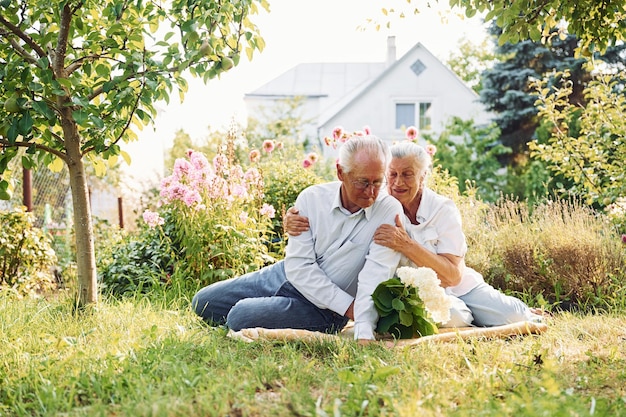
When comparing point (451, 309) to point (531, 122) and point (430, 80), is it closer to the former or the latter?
point (531, 122)

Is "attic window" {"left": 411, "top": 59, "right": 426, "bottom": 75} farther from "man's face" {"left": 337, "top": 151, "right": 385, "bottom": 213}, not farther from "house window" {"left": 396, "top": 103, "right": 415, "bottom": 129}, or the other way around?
"man's face" {"left": 337, "top": 151, "right": 385, "bottom": 213}

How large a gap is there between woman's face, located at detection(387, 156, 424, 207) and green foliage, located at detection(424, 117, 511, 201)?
13354mm

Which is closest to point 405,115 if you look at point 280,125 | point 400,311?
point 280,125

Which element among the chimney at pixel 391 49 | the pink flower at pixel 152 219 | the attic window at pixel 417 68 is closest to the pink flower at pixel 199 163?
the pink flower at pixel 152 219

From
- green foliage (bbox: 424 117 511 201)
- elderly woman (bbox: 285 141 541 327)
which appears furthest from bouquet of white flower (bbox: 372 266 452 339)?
green foliage (bbox: 424 117 511 201)

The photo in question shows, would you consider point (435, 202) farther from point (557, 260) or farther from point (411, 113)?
point (411, 113)

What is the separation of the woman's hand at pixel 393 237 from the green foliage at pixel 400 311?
0.18 meters

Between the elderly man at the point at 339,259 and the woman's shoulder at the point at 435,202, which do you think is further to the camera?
the woman's shoulder at the point at 435,202

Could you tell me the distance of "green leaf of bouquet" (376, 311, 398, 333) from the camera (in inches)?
144

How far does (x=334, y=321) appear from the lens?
399 cm

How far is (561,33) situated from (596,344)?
230cm

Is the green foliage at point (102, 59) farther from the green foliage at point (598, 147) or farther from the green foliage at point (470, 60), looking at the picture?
the green foliage at point (470, 60)

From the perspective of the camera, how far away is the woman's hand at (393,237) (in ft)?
12.1

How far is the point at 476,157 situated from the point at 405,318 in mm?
15636
